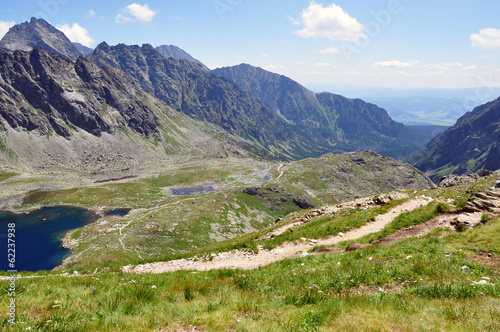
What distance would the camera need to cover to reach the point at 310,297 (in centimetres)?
1119

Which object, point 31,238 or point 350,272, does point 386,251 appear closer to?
point 350,272

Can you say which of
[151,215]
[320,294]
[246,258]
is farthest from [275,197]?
[320,294]

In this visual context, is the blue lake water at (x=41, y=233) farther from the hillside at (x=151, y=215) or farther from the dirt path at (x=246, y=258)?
the dirt path at (x=246, y=258)

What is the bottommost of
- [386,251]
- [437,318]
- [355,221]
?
[355,221]

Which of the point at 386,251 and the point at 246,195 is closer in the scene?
the point at 386,251

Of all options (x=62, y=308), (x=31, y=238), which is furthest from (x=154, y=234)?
(x=62, y=308)

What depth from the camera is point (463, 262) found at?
1337 cm

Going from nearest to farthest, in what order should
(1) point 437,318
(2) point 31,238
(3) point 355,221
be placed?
(1) point 437,318, (3) point 355,221, (2) point 31,238

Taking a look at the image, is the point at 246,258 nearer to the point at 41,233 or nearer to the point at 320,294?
the point at 320,294

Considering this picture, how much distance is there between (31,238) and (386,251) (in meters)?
155

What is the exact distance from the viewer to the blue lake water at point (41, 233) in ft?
318

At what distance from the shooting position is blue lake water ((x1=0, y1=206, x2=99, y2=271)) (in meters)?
97.1

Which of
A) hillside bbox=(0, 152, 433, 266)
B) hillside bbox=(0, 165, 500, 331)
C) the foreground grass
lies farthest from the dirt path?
hillside bbox=(0, 152, 433, 266)

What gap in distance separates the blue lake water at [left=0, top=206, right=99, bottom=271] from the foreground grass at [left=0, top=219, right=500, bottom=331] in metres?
107
